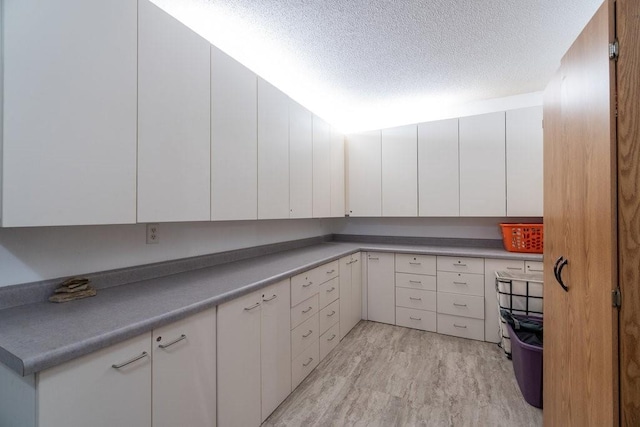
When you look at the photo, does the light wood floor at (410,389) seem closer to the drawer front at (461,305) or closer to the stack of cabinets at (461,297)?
the stack of cabinets at (461,297)

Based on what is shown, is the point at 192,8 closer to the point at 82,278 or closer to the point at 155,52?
the point at 155,52

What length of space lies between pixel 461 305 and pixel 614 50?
8.01ft

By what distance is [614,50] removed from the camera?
831 mm

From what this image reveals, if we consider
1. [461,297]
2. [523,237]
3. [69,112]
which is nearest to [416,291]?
[461,297]

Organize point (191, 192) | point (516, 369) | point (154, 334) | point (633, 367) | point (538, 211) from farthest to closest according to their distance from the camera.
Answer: point (538, 211) < point (516, 369) < point (191, 192) < point (154, 334) < point (633, 367)

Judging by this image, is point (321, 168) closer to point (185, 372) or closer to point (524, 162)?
point (524, 162)

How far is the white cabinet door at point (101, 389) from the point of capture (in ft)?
2.63

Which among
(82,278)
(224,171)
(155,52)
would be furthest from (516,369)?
(155,52)

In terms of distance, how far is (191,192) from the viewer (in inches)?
60.6

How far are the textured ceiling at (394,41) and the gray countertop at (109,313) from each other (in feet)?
5.45

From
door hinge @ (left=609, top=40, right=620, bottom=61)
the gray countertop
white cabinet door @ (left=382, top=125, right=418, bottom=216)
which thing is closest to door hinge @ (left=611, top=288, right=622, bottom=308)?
door hinge @ (left=609, top=40, right=620, bottom=61)

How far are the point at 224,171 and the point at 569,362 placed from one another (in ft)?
6.61

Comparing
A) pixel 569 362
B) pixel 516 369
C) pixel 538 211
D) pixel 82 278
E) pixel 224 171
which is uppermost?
pixel 224 171

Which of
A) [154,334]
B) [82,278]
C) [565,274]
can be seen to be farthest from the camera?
[82,278]
